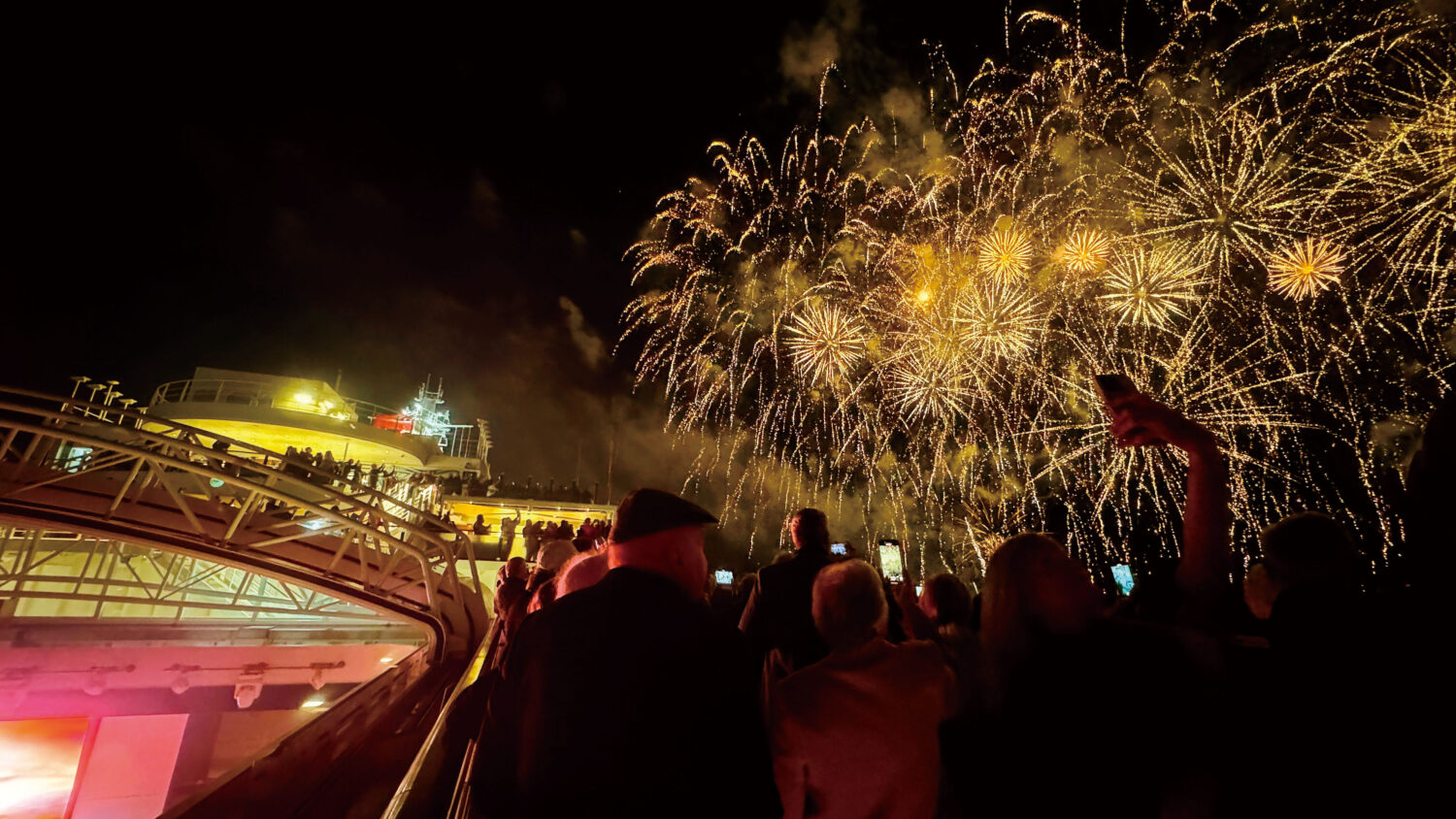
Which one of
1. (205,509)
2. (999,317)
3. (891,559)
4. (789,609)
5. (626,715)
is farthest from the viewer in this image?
(891,559)

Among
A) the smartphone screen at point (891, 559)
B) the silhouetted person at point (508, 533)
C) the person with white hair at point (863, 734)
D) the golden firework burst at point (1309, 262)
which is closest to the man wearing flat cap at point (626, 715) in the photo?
the person with white hair at point (863, 734)

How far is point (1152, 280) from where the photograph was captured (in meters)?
12.0

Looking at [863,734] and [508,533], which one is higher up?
[508,533]

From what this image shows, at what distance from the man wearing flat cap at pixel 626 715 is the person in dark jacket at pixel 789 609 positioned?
1.71m

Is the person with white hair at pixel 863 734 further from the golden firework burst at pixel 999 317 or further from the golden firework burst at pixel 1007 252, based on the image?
the golden firework burst at pixel 999 317

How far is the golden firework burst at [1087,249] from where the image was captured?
491 inches

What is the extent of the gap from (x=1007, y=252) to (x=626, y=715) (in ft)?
44.6

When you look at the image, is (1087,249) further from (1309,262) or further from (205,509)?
(205,509)

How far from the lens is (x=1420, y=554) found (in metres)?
1.78

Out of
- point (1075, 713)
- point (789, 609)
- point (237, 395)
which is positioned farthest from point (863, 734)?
point (237, 395)

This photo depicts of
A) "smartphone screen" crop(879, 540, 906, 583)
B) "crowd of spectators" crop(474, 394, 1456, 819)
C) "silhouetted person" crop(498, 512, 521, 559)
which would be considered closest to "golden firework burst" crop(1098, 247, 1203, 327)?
"smartphone screen" crop(879, 540, 906, 583)

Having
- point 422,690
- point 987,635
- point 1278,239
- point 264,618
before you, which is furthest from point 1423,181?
point 264,618

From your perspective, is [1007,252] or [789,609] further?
[1007,252]

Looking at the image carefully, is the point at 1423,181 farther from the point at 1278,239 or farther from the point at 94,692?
the point at 94,692
